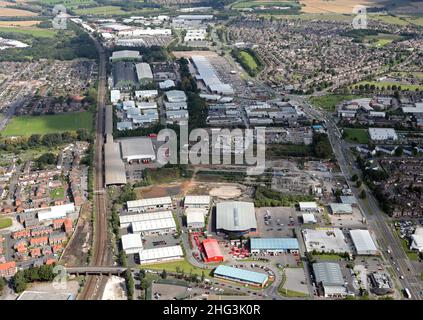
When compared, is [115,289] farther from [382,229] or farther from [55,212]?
[382,229]

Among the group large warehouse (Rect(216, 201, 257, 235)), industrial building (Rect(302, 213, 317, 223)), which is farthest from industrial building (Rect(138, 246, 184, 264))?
industrial building (Rect(302, 213, 317, 223))

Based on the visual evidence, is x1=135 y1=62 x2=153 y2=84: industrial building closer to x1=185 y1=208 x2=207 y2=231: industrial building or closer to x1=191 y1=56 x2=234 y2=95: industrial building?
x1=191 y1=56 x2=234 y2=95: industrial building

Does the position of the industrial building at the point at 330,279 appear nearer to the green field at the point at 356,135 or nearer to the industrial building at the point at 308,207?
the industrial building at the point at 308,207

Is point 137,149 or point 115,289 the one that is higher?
point 137,149

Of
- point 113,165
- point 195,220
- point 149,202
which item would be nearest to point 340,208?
point 195,220

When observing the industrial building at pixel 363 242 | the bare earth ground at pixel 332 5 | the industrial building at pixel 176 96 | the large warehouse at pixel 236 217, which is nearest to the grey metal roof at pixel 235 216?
the large warehouse at pixel 236 217
